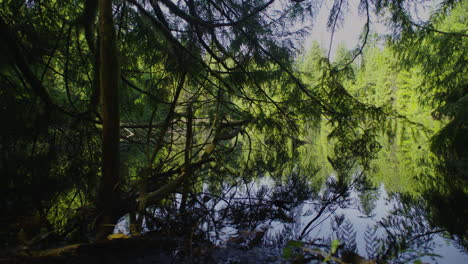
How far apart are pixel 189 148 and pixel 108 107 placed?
0.60 metres

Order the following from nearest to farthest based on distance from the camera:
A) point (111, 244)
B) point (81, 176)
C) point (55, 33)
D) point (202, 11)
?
point (111, 244)
point (55, 33)
point (81, 176)
point (202, 11)

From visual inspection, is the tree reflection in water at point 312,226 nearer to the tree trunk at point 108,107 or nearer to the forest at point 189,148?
the forest at point 189,148

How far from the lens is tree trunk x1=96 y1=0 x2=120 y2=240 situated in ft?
3.75

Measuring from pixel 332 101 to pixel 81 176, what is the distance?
2601 millimetres

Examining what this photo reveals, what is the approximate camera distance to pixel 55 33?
1.96 metres

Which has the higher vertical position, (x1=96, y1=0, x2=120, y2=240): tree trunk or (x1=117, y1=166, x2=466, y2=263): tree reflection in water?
(x1=96, y1=0, x2=120, y2=240): tree trunk

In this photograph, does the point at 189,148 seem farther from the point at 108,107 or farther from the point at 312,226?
the point at 312,226

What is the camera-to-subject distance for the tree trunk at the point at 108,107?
3.75 feet

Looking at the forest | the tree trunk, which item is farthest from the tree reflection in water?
the tree trunk

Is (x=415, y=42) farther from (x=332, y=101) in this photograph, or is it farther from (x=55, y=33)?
(x=55, y=33)

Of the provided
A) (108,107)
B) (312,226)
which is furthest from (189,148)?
(312,226)

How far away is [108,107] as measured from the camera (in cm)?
119

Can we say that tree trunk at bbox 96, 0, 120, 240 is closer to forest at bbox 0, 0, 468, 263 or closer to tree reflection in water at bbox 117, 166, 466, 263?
forest at bbox 0, 0, 468, 263

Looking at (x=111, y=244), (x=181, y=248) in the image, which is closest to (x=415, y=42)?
(x=181, y=248)
